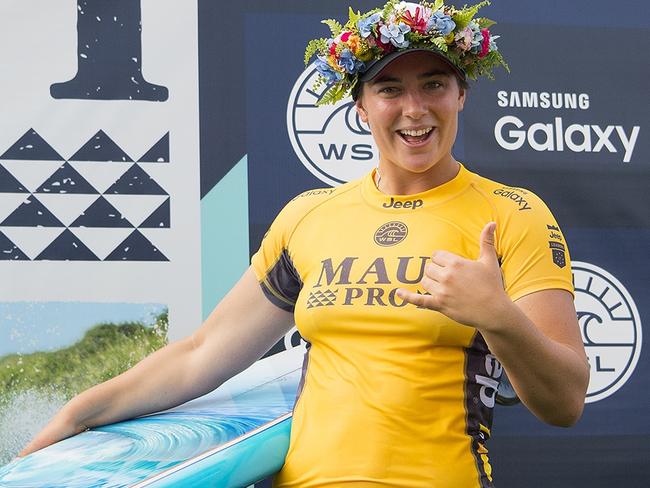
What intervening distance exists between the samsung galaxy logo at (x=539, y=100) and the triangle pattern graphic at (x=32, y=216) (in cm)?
156

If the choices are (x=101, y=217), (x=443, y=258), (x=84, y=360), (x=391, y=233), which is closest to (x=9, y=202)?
(x=101, y=217)

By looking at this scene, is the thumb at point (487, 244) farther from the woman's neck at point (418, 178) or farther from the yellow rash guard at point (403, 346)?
the woman's neck at point (418, 178)

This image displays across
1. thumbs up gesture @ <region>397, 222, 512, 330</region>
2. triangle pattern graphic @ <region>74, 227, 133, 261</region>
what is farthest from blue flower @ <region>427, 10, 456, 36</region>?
triangle pattern graphic @ <region>74, 227, 133, 261</region>

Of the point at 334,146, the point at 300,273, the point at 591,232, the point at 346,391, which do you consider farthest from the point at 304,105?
the point at 346,391

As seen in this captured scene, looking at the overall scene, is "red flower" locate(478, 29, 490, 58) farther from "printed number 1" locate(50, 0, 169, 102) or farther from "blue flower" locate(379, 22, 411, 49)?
"printed number 1" locate(50, 0, 169, 102)

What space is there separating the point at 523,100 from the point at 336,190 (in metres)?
1.41

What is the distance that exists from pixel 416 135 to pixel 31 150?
5.37ft

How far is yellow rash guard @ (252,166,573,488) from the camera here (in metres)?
1.88

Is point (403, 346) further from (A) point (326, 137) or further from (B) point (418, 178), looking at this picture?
(A) point (326, 137)

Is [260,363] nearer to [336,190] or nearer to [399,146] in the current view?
[336,190]

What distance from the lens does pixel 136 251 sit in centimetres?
323

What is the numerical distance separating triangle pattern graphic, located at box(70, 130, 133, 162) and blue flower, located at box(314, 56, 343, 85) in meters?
1.21

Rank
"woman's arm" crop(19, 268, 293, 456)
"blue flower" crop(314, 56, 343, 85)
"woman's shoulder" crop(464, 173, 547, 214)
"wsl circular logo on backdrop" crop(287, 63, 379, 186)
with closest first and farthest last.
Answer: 1. "woman's shoulder" crop(464, 173, 547, 214)
2. "blue flower" crop(314, 56, 343, 85)
3. "woman's arm" crop(19, 268, 293, 456)
4. "wsl circular logo on backdrop" crop(287, 63, 379, 186)

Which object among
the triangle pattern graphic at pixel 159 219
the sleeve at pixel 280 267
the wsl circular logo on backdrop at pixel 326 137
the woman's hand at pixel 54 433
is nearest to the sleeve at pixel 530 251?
the sleeve at pixel 280 267
